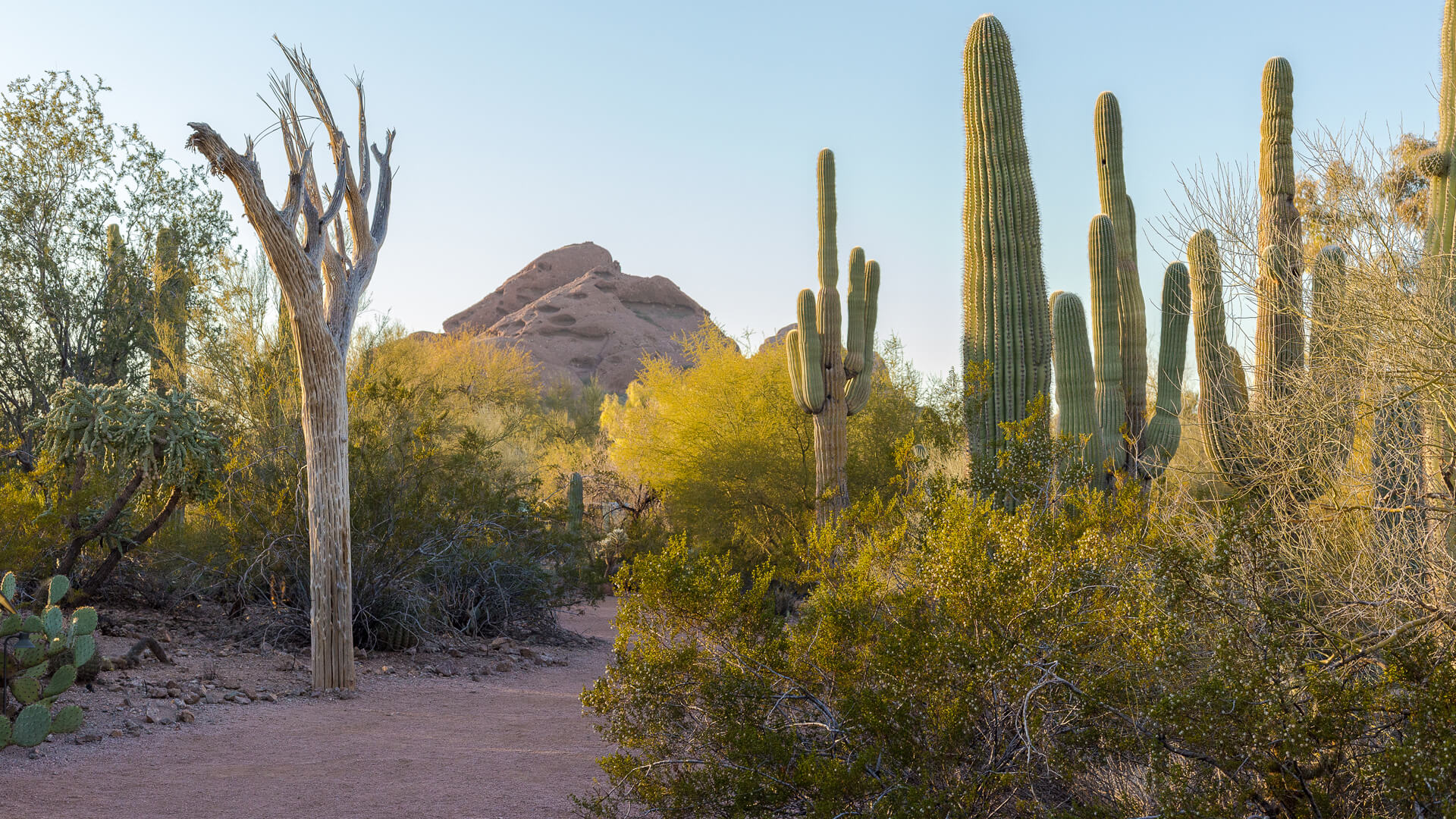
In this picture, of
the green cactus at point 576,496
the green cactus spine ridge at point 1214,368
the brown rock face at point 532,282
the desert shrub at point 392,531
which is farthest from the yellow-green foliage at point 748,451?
the brown rock face at point 532,282

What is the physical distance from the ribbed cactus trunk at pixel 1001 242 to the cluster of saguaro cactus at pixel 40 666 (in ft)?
25.1

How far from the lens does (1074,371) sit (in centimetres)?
941

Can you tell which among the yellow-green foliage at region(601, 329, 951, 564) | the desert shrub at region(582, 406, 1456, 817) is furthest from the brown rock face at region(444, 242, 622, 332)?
the desert shrub at region(582, 406, 1456, 817)

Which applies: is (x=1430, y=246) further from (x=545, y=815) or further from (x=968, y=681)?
(x=545, y=815)

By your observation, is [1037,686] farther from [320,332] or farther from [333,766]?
[320,332]

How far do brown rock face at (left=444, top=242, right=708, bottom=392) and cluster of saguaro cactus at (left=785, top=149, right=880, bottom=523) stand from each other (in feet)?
119

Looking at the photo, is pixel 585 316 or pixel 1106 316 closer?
pixel 1106 316

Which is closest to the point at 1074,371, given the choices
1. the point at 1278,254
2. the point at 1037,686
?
the point at 1278,254

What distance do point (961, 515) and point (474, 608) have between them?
24.9 ft

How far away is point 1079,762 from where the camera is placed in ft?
11.8

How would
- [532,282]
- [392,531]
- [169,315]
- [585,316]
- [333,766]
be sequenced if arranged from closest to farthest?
1. [333,766]
2. [392,531]
3. [169,315]
4. [585,316]
5. [532,282]

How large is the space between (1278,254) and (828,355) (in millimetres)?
7069

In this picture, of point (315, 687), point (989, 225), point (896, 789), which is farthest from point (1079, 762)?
point (989, 225)

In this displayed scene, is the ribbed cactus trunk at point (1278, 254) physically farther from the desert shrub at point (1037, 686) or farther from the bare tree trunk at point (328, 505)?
the bare tree trunk at point (328, 505)
